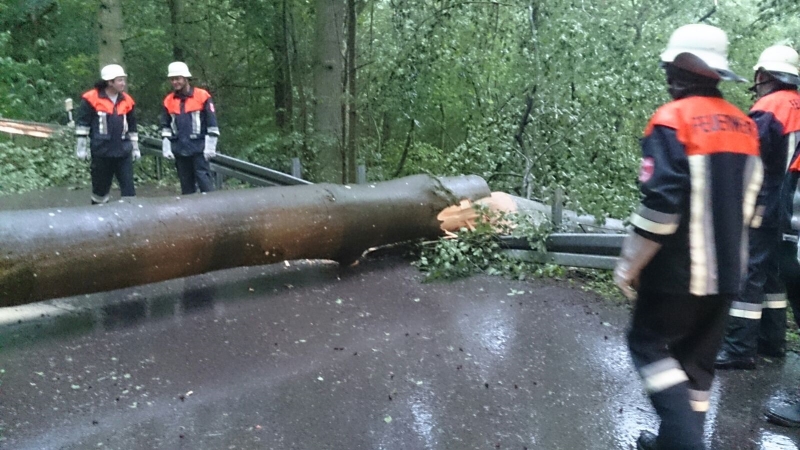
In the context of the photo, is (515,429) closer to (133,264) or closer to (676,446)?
(676,446)

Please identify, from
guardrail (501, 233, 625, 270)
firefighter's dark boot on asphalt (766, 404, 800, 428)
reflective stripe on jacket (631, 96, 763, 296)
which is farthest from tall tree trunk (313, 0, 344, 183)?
reflective stripe on jacket (631, 96, 763, 296)

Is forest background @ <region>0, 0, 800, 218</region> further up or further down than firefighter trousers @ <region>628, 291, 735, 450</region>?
further up

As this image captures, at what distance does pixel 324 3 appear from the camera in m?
11.5

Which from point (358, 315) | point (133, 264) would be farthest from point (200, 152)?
point (358, 315)

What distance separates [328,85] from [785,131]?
815cm

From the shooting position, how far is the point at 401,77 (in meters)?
10.5

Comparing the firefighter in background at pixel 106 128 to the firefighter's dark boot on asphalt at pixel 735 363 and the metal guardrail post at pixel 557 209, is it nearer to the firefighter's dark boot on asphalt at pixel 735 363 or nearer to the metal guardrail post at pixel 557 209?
the metal guardrail post at pixel 557 209

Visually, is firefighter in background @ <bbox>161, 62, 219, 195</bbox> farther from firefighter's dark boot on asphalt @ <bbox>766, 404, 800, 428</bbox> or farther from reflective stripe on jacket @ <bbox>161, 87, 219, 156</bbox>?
firefighter's dark boot on asphalt @ <bbox>766, 404, 800, 428</bbox>

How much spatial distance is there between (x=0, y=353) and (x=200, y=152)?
Answer: 444 cm

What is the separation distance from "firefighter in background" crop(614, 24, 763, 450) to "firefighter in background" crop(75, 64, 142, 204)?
7.20 meters

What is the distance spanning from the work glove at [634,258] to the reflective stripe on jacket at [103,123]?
724cm

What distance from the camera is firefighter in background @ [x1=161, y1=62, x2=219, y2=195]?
8.78m

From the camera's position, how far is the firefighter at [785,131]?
4.30 m

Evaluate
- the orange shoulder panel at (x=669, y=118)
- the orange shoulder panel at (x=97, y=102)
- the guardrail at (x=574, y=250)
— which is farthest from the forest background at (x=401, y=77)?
the orange shoulder panel at (x=669, y=118)
